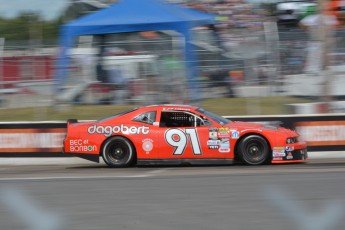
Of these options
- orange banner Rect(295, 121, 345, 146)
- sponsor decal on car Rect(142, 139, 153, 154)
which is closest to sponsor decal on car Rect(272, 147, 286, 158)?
orange banner Rect(295, 121, 345, 146)

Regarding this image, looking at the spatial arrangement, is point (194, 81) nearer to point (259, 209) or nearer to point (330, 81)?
point (330, 81)

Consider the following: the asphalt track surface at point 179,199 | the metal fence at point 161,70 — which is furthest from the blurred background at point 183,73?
the asphalt track surface at point 179,199

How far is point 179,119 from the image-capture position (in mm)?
10766

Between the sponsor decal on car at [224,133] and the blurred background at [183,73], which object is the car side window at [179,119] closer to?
the sponsor decal on car at [224,133]

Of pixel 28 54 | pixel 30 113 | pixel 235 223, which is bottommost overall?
pixel 235 223

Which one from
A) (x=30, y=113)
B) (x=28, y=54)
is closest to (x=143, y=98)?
(x=30, y=113)

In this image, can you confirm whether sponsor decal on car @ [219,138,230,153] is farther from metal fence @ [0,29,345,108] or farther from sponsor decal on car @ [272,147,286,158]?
metal fence @ [0,29,345,108]

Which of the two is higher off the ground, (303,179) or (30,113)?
(30,113)

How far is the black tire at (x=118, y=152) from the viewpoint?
1070 centimetres

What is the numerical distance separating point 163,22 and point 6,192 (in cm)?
801

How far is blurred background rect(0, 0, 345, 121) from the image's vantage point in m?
15.1

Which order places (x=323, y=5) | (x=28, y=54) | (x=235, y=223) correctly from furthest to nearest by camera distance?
(x=28, y=54) < (x=323, y=5) < (x=235, y=223)

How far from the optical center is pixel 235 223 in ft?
17.7

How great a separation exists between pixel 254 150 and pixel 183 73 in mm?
5439
